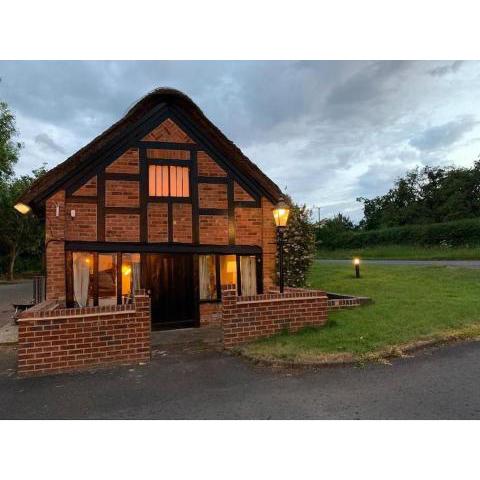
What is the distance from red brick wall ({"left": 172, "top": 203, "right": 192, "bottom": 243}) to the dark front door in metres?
0.52

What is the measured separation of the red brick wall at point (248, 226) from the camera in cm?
1070

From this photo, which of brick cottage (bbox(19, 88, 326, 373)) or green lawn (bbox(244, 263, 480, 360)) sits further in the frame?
brick cottage (bbox(19, 88, 326, 373))

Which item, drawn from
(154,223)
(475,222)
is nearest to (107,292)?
(154,223)

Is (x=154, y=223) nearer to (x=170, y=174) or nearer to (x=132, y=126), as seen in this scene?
(x=170, y=174)

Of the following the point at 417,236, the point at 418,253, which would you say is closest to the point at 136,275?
the point at 418,253

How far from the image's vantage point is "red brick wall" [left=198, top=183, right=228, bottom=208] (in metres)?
10.4

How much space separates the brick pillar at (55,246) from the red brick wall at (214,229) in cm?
350

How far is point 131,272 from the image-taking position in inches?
387

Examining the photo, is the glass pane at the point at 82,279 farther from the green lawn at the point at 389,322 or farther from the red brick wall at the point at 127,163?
the green lawn at the point at 389,322

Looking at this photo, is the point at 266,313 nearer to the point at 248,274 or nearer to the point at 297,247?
the point at 248,274

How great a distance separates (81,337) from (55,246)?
3.45m

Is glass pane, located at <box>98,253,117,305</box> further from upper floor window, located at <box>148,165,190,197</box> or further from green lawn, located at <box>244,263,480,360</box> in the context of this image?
green lawn, located at <box>244,263,480,360</box>

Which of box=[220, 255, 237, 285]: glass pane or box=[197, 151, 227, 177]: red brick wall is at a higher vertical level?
box=[197, 151, 227, 177]: red brick wall

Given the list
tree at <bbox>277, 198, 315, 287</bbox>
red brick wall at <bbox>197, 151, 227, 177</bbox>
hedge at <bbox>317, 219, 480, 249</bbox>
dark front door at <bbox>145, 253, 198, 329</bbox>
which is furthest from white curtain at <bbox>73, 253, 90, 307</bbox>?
hedge at <bbox>317, 219, 480, 249</bbox>
